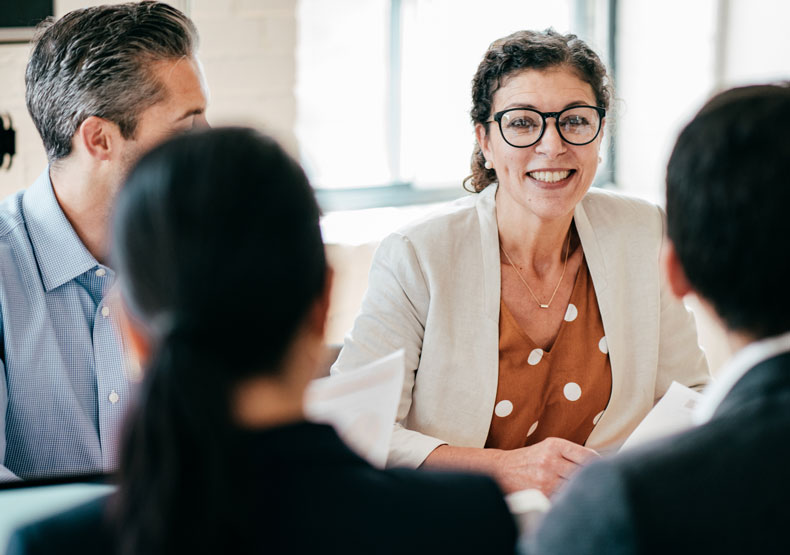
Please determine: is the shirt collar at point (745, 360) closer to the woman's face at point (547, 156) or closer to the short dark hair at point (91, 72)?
the woman's face at point (547, 156)

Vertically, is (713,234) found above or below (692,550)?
above

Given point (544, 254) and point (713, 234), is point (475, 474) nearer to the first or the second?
point (713, 234)

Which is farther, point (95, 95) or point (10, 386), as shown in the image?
point (95, 95)

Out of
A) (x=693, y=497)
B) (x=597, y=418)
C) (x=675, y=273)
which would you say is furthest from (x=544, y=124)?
(x=693, y=497)

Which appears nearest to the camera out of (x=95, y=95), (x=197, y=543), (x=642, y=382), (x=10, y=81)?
(x=197, y=543)

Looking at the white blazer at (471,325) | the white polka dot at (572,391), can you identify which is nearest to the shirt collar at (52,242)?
the white blazer at (471,325)

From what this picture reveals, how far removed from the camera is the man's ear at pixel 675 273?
0.79 m

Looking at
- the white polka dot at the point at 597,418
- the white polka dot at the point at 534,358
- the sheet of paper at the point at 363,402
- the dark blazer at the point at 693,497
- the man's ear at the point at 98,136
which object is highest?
the man's ear at the point at 98,136

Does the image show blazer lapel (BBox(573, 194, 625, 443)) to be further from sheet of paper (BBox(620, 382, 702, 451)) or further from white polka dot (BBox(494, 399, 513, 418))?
sheet of paper (BBox(620, 382, 702, 451))

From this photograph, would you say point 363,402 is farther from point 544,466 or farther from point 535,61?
point 535,61

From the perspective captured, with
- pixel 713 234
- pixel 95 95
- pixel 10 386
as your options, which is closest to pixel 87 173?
pixel 95 95

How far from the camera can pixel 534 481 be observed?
135cm

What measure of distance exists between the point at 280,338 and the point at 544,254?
3.83ft

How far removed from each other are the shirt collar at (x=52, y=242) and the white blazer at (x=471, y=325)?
0.48 metres
